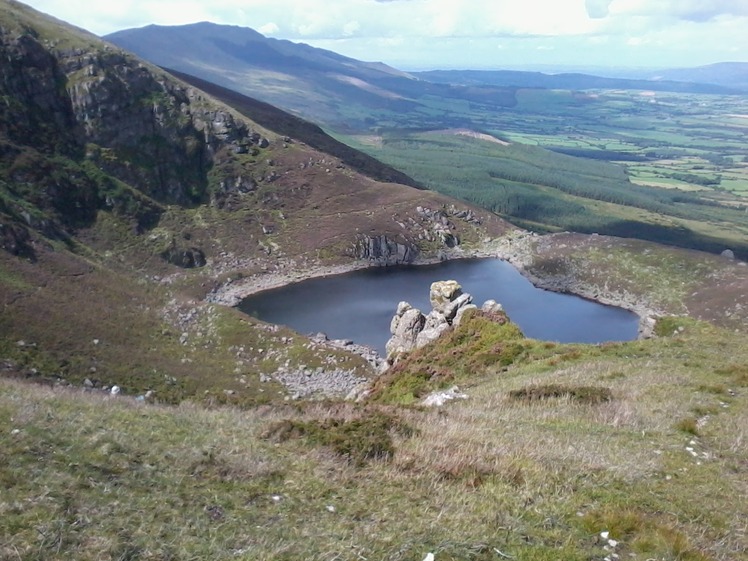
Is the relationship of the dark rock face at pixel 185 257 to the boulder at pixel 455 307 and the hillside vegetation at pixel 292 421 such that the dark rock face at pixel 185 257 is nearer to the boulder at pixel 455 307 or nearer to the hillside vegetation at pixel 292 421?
the hillside vegetation at pixel 292 421

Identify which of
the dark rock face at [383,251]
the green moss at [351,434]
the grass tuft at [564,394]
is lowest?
the dark rock face at [383,251]

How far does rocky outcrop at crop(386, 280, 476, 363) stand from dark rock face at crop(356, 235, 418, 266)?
61505mm

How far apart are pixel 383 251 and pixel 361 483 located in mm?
104226

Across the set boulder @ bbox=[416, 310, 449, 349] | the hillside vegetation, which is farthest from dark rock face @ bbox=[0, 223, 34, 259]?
boulder @ bbox=[416, 310, 449, 349]

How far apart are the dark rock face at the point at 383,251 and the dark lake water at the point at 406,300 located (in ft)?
9.13

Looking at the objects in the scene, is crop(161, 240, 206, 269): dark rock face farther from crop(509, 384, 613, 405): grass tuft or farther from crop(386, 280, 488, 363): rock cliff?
crop(509, 384, 613, 405): grass tuft

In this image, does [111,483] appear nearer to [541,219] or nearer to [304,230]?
[304,230]

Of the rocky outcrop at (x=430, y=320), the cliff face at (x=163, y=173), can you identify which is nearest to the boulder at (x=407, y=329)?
the rocky outcrop at (x=430, y=320)

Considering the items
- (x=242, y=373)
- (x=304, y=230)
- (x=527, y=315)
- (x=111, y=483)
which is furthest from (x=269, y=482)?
(x=304, y=230)

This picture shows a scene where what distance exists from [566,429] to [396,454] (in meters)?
5.86

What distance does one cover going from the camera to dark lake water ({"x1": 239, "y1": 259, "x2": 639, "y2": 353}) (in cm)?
8250

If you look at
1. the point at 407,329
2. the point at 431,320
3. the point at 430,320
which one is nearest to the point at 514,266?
the point at 407,329

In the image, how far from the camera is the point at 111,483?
881 cm

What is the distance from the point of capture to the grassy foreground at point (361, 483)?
25.2 feet
